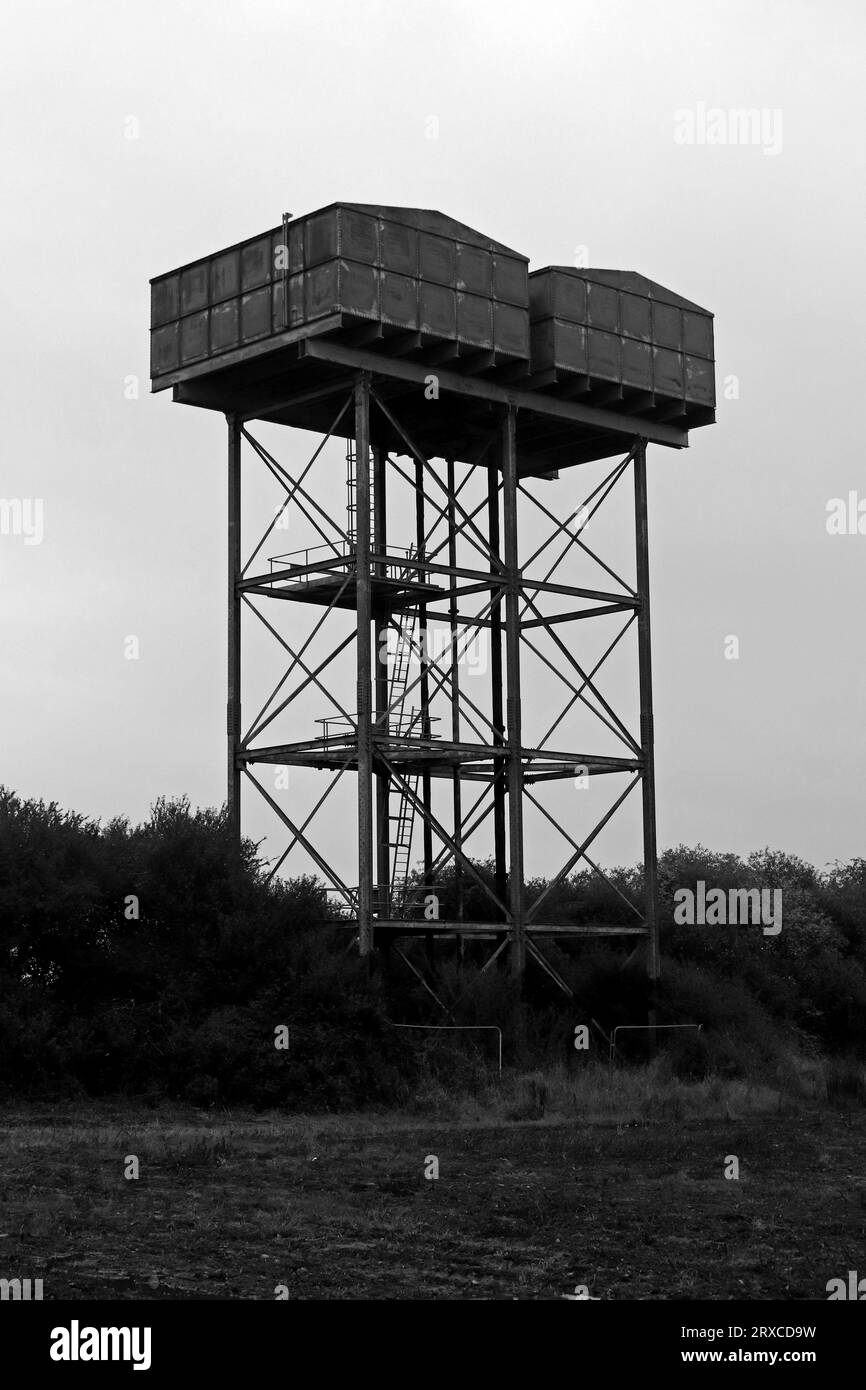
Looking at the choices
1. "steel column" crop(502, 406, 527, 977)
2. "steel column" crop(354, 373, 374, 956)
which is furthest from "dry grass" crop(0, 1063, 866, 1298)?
"steel column" crop(502, 406, 527, 977)

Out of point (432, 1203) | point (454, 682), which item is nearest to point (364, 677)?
point (454, 682)

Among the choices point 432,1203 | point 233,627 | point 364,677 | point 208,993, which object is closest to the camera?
point 432,1203

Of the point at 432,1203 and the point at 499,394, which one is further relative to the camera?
the point at 499,394

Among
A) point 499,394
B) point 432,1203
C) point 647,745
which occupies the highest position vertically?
point 499,394

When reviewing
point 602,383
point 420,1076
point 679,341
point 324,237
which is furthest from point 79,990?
point 679,341

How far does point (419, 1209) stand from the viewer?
1988 cm

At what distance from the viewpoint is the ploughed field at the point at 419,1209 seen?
51.9ft

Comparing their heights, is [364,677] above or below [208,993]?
above

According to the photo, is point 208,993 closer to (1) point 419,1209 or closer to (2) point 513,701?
(2) point 513,701

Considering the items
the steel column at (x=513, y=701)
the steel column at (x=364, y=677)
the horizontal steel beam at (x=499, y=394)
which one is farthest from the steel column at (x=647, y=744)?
the steel column at (x=364, y=677)

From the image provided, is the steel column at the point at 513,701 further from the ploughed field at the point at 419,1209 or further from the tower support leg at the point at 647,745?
the ploughed field at the point at 419,1209

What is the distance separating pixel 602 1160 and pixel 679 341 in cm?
2305

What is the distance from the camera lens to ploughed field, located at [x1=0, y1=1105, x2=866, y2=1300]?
51.9ft
